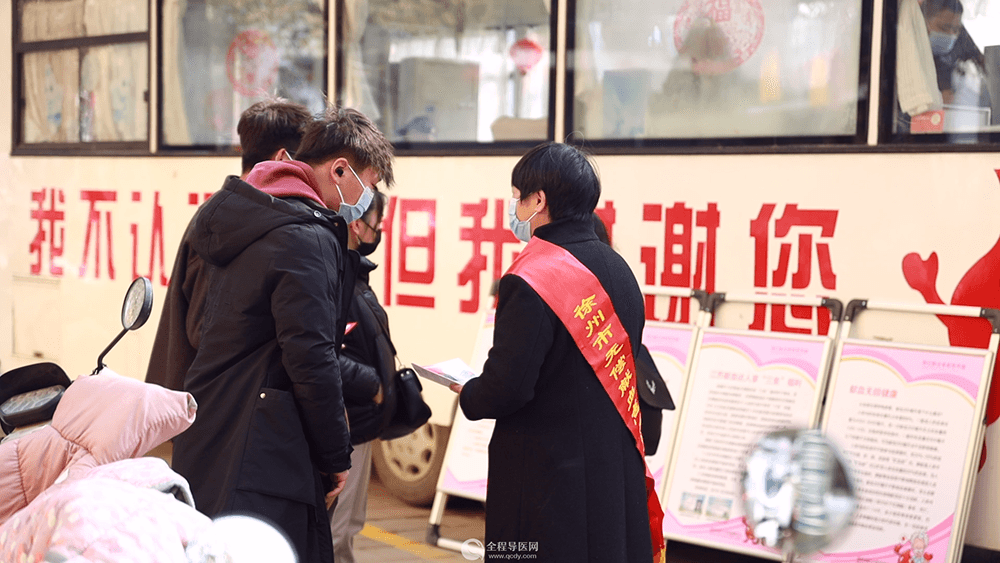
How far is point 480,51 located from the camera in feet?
19.0

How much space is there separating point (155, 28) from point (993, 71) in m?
5.17

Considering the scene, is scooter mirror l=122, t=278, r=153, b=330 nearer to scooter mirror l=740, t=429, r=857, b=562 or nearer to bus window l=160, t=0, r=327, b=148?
scooter mirror l=740, t=429, r=857, b=562

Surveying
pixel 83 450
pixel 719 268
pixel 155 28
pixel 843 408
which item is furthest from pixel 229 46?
pixel 83 450

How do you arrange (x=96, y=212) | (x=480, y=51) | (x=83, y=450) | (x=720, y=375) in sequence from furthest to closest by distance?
(x=96, y=212) < (x=480, y=51) < (x=720, y=375) < (x=83, y=450)

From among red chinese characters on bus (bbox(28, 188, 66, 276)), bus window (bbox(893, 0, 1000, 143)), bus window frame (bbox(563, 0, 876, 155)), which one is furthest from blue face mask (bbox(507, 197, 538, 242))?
red chinese characters on bus (bbox(28, 188, 66, 276))

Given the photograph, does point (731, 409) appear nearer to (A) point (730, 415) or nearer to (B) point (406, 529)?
(A) point (730, 415)

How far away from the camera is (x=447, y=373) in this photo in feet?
9.61

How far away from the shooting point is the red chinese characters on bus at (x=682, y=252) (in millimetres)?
4895

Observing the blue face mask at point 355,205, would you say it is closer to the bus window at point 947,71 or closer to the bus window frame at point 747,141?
the bus window frame at point 747,141

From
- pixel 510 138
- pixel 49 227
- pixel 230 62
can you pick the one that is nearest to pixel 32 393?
pixel 510 138

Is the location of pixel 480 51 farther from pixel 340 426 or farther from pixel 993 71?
pixel 340 426

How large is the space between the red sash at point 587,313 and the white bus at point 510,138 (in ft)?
7.08

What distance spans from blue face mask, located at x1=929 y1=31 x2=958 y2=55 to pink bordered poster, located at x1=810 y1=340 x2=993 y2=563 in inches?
46.0

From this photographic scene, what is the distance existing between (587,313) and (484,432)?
9.01 feet
